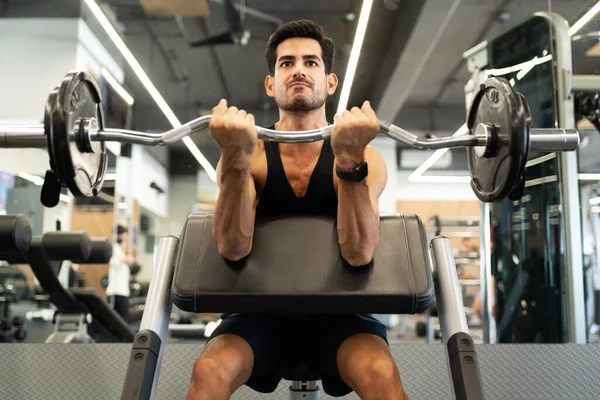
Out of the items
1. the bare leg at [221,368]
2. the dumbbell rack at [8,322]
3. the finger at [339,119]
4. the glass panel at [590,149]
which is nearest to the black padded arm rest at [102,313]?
the dumbbell rack at [8,322]

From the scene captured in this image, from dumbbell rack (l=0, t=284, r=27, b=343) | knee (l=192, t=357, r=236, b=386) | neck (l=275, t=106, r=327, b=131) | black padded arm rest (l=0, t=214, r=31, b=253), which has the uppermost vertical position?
neck (l=275, t=106, r=327, b=131)

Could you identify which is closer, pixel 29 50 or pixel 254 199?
pixel 254 199

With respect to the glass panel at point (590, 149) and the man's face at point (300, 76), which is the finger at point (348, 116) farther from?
the glass panel at point (590, 149)

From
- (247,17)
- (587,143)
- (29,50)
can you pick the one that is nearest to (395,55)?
(247,17)

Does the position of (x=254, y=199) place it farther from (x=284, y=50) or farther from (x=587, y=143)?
(x=587, y=143)

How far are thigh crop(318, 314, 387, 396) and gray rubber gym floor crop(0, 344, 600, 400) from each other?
2.37 feet

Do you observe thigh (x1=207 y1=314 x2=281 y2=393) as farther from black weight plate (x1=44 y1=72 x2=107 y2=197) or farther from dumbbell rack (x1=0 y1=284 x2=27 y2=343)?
dumbbell rack (x1=0 y1=284 x2=27 y2=343)

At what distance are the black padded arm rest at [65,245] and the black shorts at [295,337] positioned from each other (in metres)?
1.52

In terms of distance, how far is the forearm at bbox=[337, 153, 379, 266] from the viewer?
1305mm

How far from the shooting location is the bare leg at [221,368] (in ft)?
4.12

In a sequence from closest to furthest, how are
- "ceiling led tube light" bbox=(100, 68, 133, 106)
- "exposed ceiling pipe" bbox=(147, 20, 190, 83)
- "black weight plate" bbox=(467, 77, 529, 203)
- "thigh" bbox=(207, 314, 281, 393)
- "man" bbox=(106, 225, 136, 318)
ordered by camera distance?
"black weight plate" bbox=(467, 77, 529, 203) < "thigh" bbox=(207, 314, 281, 393) < "man" bbox=(106, 225, 136, 318) < "ceiling led tube light" bbox=(100, 68, 133, 106) < "exposed ceiling pipe" bbox=(147, 20, 190, 83)

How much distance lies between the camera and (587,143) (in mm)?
3234

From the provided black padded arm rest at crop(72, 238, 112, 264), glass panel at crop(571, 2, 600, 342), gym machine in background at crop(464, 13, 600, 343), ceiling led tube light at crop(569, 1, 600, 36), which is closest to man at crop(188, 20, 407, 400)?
gym machine in background at crop(464, 13, 600, 343)

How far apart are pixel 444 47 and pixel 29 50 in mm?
4271
